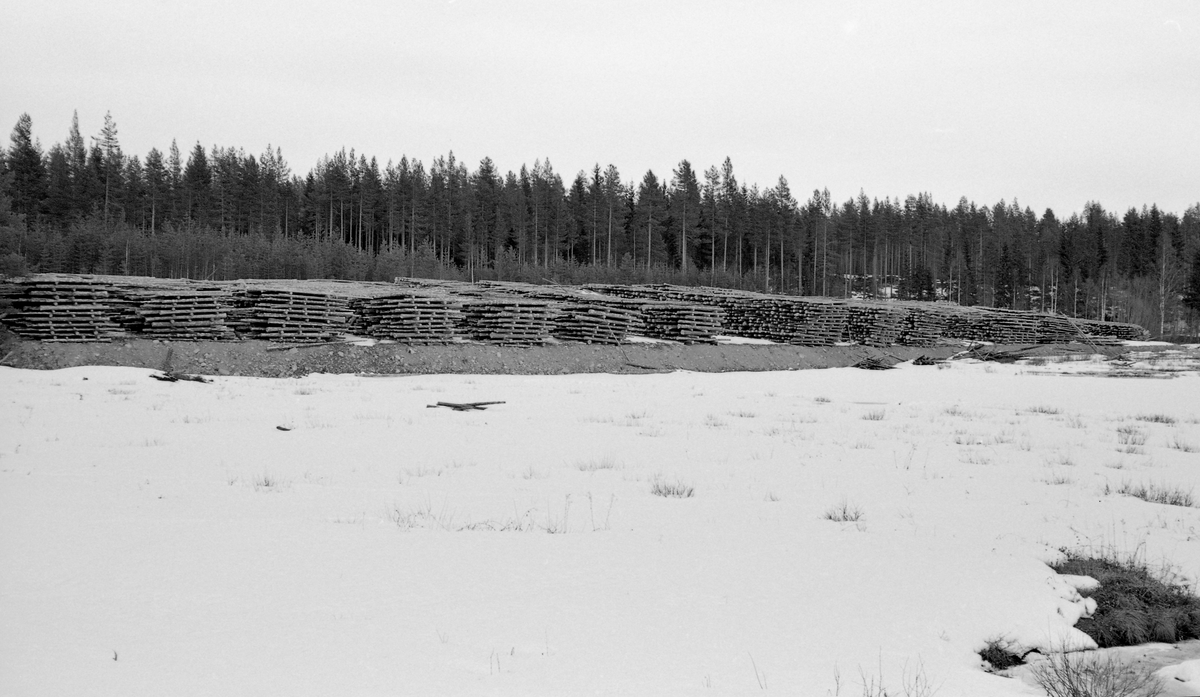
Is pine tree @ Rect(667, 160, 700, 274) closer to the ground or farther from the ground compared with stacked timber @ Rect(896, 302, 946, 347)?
farther from the ground

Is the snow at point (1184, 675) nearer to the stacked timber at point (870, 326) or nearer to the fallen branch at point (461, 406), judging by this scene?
the fallen branch at point (461, 406)

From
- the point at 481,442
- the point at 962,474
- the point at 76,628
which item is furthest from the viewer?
the point at 481,442

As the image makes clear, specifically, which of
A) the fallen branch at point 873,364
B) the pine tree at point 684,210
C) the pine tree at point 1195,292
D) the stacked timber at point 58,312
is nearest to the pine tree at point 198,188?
the pine tree at point 684,210

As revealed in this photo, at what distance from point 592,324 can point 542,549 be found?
2449 centimetres

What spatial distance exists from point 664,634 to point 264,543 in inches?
131

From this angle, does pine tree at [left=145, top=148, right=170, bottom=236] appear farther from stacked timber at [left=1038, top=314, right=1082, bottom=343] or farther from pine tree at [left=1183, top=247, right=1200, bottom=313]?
pine tree at [left=1183, top=247, right=1200, bottom=313]

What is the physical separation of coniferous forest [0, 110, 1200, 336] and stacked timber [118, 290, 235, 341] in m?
39.4

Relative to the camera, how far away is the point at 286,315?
25.8 m

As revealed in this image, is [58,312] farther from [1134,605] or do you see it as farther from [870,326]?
[870,326]

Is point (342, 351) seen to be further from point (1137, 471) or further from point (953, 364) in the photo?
point (953, 364)

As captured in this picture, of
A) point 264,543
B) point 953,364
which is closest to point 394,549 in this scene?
point 264,543

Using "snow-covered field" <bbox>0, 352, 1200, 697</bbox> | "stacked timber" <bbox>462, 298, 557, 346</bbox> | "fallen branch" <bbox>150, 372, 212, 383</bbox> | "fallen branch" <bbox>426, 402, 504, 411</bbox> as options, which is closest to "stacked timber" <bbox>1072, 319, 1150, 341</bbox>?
"stacked timber" <bbox>462, 298, 557, 346</bbox>

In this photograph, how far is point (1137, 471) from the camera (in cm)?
958

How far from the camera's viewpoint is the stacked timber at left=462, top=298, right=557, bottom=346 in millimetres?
28078
